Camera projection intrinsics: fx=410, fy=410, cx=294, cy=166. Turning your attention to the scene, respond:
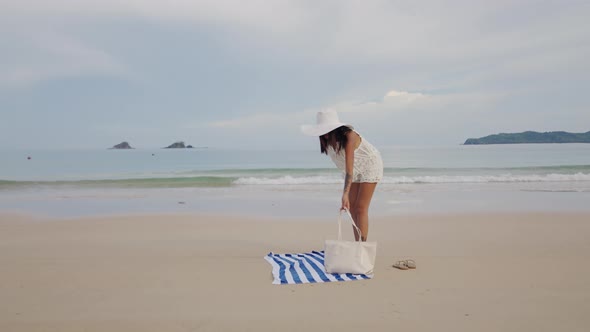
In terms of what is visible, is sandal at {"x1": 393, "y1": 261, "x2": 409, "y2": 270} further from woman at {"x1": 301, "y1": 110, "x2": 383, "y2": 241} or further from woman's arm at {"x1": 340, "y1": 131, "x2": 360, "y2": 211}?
woman's arm at {"x1": 340, "y1": 131, "x2": 360, "y2": 211}

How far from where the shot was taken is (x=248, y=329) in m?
2.88

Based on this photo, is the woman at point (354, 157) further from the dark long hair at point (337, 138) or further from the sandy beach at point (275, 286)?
the sandy beach at point (275, 286)

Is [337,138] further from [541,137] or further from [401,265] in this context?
[541,137]

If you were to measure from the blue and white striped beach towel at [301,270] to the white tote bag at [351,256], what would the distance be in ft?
0.22

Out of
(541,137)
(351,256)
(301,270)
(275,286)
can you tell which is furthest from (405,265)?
(541,137)

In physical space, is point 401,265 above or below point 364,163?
below

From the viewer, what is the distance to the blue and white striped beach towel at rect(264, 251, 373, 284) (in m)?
3.95

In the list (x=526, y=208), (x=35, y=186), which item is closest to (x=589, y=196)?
(x=526, y=208)

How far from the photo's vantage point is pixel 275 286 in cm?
383

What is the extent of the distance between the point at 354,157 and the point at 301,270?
1340mm

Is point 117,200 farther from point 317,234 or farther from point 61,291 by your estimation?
point 61,291

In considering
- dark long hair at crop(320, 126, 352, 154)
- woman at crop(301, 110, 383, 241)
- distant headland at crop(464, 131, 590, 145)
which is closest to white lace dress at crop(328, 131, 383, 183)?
woman at crop(301, 110, 383, 241)

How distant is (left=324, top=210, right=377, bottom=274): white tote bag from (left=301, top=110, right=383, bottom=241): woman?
0.50 m

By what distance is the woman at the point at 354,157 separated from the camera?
14.2 ft
